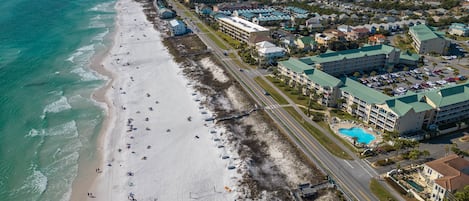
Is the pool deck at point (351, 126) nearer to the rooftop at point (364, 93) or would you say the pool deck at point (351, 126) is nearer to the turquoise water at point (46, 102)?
the rooftop at point (364, 93)

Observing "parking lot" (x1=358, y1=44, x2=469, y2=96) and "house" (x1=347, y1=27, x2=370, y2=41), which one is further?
"house" (x1=347, y1=27, x2=370, y2=41)

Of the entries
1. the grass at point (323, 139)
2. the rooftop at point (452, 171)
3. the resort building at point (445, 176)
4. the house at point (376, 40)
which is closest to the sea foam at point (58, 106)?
the grass at point (323, 139)

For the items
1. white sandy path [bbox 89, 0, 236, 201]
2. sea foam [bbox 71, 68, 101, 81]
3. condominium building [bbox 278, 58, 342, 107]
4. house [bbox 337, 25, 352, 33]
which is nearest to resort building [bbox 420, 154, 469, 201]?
condominium building [bbox 278, 58, 342, 107]

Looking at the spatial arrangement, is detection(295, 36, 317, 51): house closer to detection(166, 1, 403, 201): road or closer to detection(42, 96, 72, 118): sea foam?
detection(166, 1, 403, 201): road

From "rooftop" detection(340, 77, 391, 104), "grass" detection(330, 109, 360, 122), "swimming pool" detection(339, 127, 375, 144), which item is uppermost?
"rooftop" detection(340, 77, 391, 104)

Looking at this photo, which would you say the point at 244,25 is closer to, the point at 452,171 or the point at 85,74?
the point at 85,74

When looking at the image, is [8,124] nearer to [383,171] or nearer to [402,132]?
[383,171]
